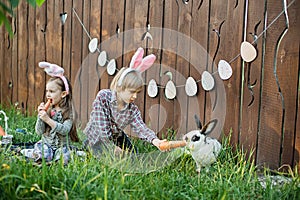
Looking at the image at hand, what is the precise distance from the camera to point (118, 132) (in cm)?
334

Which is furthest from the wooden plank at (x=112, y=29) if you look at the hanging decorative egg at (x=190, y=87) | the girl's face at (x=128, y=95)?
the girl's face at (x=128, y=95)

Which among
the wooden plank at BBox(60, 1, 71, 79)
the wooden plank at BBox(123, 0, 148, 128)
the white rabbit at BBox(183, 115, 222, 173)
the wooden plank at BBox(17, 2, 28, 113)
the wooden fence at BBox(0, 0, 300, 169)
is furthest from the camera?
the wooden plank at BBox(17, 2, 28, 113)

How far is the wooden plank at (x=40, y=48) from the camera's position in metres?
5.05

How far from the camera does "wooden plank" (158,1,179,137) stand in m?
3.81

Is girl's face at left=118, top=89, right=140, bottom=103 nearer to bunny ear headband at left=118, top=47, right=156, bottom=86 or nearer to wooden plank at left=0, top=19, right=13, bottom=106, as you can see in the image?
bunny ear headband at left=118, top=47, right=156, bottom=86

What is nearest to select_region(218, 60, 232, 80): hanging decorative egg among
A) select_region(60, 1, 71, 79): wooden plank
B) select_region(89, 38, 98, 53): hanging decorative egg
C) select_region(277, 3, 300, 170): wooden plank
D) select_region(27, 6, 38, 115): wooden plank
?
select_region(277, 3, 300, 170): wooden plank

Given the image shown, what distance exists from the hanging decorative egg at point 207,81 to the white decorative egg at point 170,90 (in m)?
0.27

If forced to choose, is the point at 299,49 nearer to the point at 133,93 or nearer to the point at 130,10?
the point at 133,93

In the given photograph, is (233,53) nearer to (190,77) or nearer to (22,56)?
(190,77)

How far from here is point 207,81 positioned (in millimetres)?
3559

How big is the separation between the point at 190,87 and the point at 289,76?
790mm

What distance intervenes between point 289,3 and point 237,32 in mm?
429

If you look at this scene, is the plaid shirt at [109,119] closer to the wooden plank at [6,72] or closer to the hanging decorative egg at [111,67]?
the hanging decorative egg at [111,67]

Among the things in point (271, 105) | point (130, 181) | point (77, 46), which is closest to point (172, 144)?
point (130, 181)
